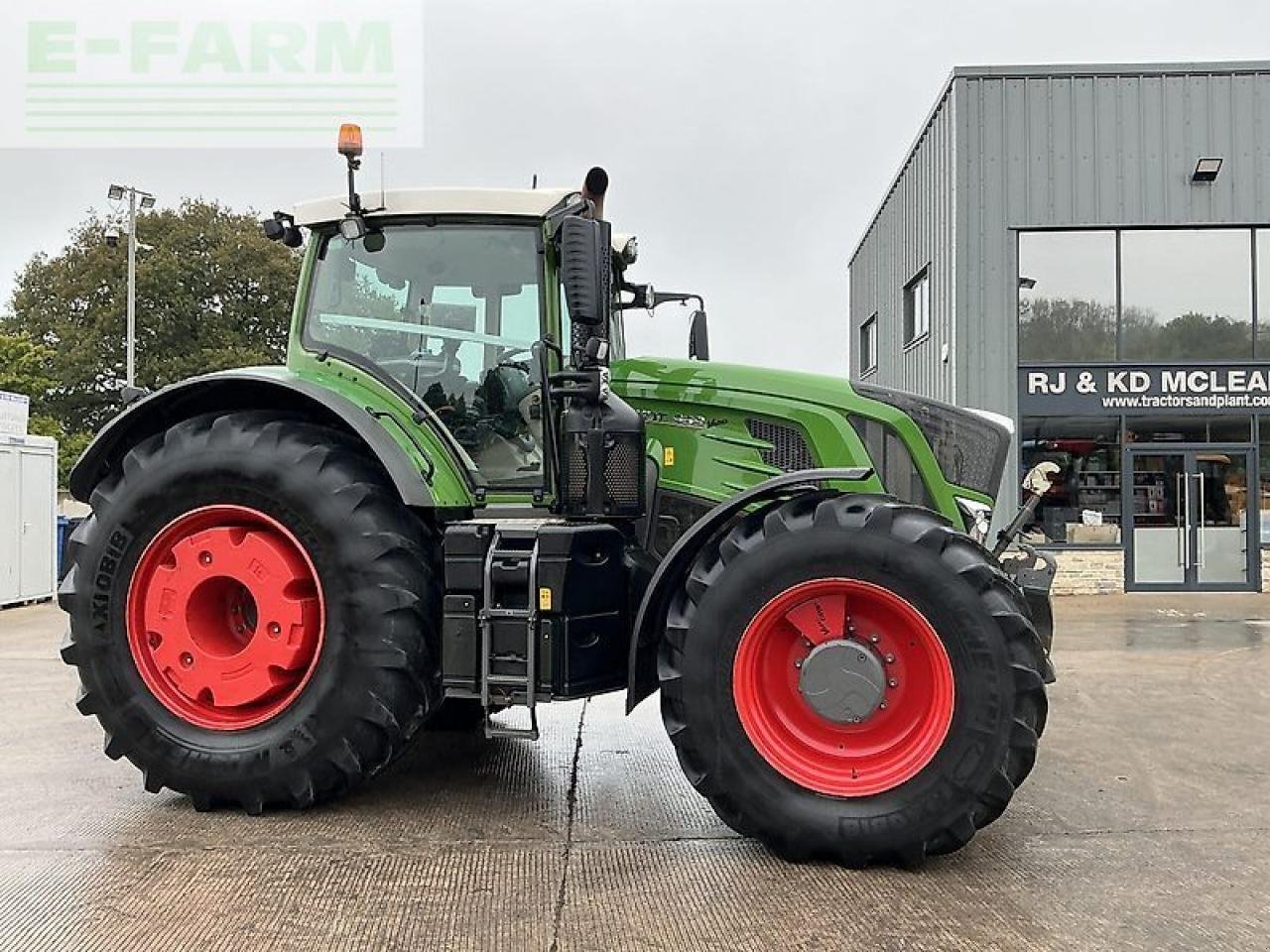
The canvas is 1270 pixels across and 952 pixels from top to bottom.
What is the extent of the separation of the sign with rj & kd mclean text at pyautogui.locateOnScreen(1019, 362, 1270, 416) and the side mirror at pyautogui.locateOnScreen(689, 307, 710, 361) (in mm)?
9803

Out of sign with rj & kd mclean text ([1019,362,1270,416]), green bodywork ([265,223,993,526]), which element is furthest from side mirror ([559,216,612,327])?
sign with rj & kd mclean text ([1019,362,1270,416])

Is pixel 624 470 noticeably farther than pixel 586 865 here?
Yes

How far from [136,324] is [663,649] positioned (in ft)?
102

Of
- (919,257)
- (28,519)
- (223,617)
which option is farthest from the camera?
(919,257)

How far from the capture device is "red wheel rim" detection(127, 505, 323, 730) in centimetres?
432

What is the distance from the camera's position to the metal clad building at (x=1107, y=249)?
1381cm

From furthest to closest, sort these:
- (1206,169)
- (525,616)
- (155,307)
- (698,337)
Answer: (155,307), (1206,169), (698,337), (525,616)

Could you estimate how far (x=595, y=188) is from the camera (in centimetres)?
431

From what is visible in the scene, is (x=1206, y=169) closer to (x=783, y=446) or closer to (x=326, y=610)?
(x=783, y=446)

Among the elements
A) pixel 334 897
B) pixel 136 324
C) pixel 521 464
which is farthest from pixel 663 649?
pixel 136 324

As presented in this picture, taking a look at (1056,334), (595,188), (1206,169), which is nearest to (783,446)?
(595,188)

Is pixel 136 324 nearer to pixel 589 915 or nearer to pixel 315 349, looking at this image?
pixel 315 349

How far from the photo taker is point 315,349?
477cm

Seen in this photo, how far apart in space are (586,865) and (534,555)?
45.3 inches
